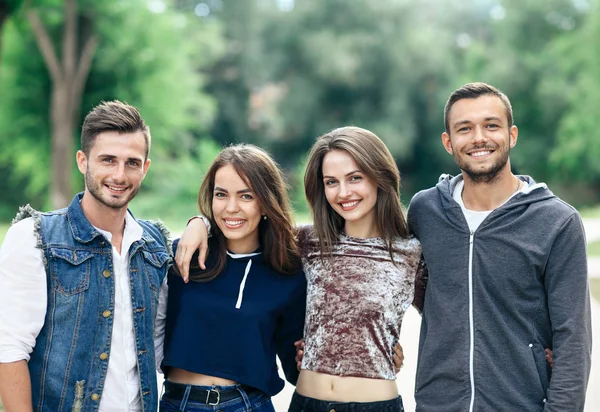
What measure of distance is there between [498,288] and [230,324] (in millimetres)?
1171

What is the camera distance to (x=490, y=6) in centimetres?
3781

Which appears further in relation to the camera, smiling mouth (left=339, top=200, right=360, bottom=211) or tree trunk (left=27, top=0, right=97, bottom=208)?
tree trunk (left=27, top=0, right=97, bottom=208)

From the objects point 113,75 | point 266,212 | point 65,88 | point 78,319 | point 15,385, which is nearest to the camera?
point 15,385

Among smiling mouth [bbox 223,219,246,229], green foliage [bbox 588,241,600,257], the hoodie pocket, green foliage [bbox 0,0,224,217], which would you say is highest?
green foliage [bbox 0,0,224,217]

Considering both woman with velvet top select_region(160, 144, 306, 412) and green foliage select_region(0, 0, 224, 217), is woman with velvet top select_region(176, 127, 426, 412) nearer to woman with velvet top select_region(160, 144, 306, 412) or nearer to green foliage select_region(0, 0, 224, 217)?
woman with velvet top select_region(160, 144, 306, 412)

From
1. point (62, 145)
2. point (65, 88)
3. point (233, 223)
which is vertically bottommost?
point (233, 223)

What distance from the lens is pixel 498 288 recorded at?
2.96 m

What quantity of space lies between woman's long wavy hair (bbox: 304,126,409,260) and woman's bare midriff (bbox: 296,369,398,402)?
1.94 ft

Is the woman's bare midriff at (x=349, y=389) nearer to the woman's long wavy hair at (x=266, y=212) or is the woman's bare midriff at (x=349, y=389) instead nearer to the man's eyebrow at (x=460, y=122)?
the woman's long wavy hair at (x=266, y=212)

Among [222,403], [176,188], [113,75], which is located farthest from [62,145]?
[222,403]

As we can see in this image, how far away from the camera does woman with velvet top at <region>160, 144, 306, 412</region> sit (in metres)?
3.08

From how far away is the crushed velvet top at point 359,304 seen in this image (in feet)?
10.3

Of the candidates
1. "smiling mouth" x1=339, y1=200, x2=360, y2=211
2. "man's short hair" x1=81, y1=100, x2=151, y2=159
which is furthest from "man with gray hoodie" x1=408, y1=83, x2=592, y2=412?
"man's short hair" x1=81, y1=100, x2=151, y2=159

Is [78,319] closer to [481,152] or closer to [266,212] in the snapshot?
[266,212]
